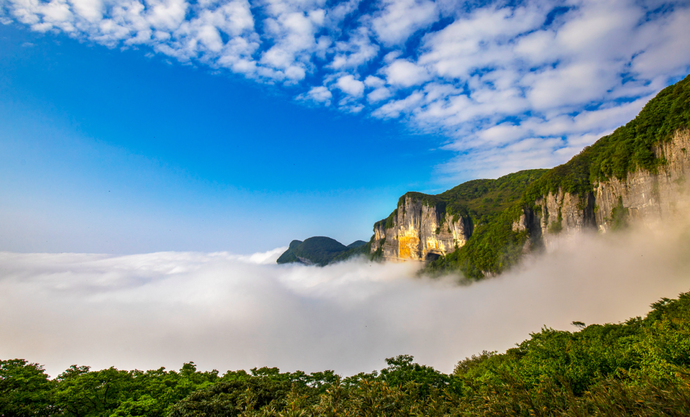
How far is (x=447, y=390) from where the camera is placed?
19.9 meters

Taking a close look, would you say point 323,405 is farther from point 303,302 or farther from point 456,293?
point 303,302

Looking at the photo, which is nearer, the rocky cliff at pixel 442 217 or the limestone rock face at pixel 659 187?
the limestone rock face at pixel 659 187

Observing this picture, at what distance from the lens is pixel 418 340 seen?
9125 centimetres

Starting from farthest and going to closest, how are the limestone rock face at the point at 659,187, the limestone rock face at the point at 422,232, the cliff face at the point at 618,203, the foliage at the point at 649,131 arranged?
1. the limestone rock face at the point at 422,232
2. the foliage at the point at 649,131
3. the cliff face at the point at 618,203
4. the limestone rock face at the point at 659,187

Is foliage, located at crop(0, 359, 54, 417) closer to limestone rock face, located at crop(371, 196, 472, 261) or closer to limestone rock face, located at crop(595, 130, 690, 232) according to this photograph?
limestone rock face, located at crop(595, 130, 690, 232)

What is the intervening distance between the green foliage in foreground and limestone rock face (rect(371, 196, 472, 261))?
7407 cm

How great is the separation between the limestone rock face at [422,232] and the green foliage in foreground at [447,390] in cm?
7407

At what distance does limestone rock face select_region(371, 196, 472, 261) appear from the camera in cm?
Answer: 10594

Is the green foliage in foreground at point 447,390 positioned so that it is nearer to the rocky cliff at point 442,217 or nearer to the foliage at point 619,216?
the foliage at point 619,216

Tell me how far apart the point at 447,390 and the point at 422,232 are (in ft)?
331

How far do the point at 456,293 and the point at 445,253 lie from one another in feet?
61.7

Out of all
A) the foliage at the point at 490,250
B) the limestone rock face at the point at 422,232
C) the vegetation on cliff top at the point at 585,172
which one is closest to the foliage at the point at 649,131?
the vegetation on cliff top at the point at 585,172

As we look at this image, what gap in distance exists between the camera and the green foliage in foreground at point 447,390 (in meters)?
10.6

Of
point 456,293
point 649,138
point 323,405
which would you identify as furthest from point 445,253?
point 323,405
